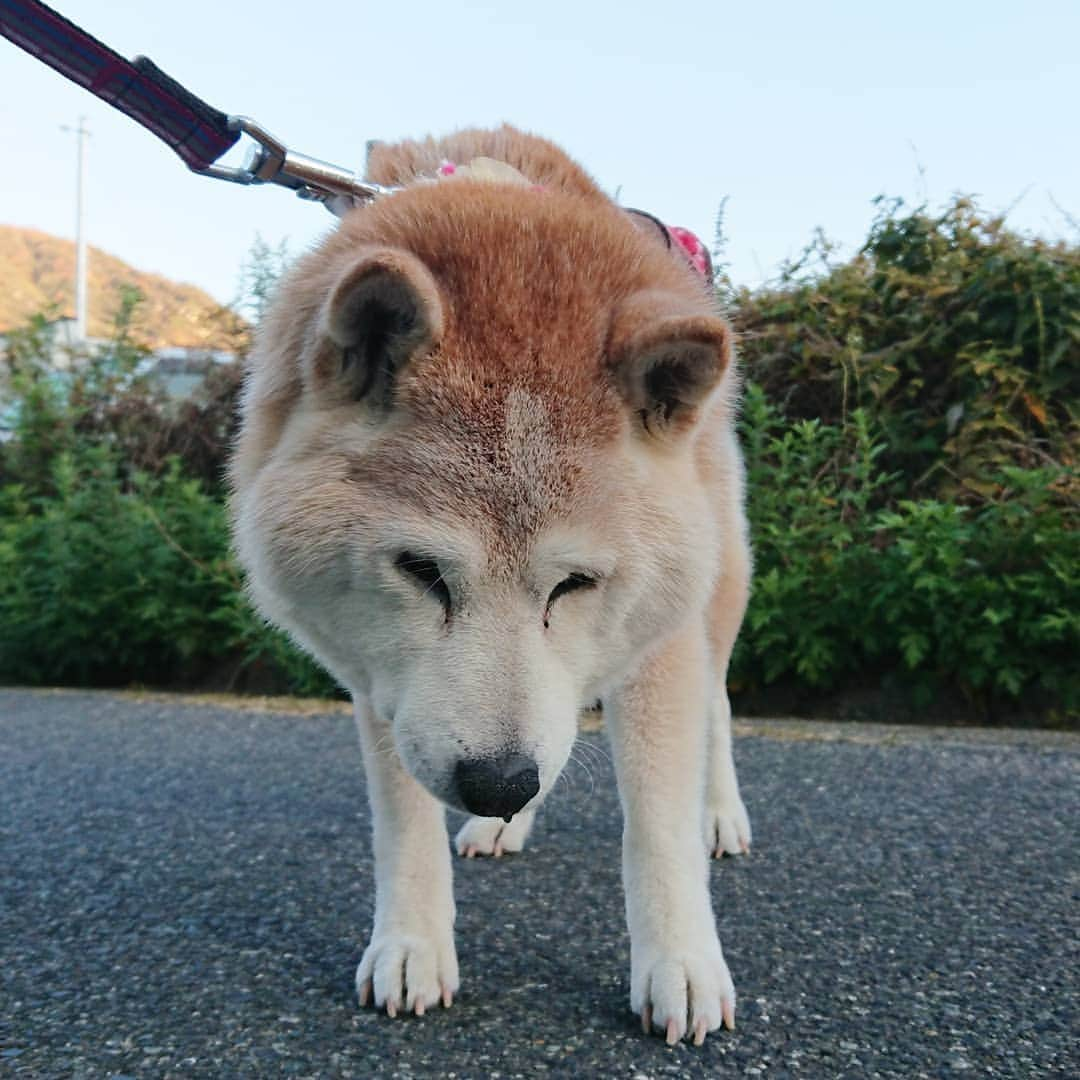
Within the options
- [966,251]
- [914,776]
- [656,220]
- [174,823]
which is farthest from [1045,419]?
[174,823]

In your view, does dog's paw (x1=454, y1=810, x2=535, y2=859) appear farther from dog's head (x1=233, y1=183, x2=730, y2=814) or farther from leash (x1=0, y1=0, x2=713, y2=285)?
leash (x1=0, y1=0, x2=713, y2=285)

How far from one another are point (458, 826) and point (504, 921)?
1009 mm

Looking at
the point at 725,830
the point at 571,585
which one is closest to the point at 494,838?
the point at 725,830

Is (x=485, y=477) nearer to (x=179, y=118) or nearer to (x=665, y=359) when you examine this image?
(x=665, y=359)

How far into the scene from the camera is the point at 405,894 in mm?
2289

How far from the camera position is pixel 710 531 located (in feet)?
7.17

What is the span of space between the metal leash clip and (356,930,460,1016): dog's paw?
1686mm

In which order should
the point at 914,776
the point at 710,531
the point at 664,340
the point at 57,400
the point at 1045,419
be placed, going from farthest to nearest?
the point at 57,400
the point at 1045,419
the point at 914,776
the point at 710,531
the point at 664,340

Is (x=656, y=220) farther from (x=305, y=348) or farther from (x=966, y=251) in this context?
(x=966, y=251)

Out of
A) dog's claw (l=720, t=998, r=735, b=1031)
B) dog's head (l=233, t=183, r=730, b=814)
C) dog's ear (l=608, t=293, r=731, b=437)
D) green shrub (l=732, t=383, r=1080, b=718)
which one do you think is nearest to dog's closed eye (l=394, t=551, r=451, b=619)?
dog's head (l=233, t=183, r=730, b=814)

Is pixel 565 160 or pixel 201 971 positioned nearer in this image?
pixel 201 971

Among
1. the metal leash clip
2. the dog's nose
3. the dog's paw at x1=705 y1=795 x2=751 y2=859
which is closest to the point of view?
the dog's nose

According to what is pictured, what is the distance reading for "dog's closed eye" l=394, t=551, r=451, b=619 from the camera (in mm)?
1818

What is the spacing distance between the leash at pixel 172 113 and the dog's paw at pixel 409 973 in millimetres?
1625
